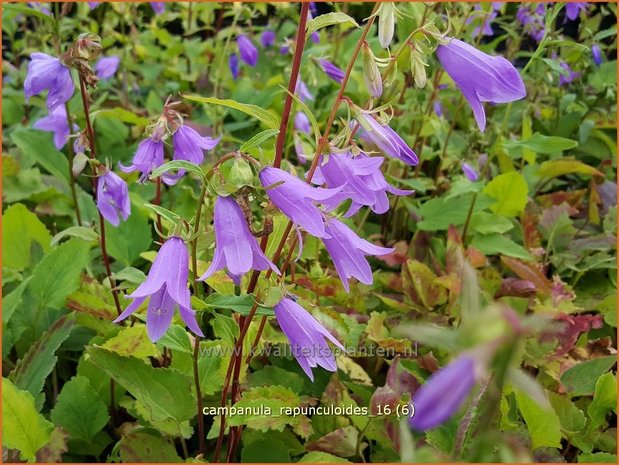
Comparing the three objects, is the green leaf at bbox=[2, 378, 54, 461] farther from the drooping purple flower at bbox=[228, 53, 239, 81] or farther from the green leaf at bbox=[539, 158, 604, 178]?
the drooping purple flower at bbox=[228, 53, 239, 81]

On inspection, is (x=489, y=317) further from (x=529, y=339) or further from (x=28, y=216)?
(x=28, y=216)

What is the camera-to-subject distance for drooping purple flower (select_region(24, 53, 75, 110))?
1320 mm

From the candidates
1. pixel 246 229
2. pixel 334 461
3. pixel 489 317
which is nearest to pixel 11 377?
pixel 334 461

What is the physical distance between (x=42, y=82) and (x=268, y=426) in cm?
78

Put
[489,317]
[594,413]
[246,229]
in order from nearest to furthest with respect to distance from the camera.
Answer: [489,317]
[246,229]
[594,413]

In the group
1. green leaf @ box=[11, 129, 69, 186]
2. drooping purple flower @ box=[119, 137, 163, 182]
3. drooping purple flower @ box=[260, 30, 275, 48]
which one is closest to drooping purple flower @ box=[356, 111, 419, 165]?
drooping purple flower @ box=[119, 137, 163, 182]

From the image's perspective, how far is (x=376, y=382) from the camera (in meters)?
1.51

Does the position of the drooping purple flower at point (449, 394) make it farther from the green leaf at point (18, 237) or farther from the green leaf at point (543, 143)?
the green leaf at point (18, 237)

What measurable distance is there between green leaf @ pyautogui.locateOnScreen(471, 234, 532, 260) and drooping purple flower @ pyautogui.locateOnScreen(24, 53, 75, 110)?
109cm

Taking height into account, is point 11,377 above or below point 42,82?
below

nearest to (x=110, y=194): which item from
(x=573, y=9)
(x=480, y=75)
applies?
(x=480, y=75)

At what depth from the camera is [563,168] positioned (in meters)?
→ 2.13

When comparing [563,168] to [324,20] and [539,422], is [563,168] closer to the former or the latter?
[539,422]

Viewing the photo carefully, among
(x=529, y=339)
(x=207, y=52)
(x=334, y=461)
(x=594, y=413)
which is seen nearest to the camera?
(x=334, y=461)
